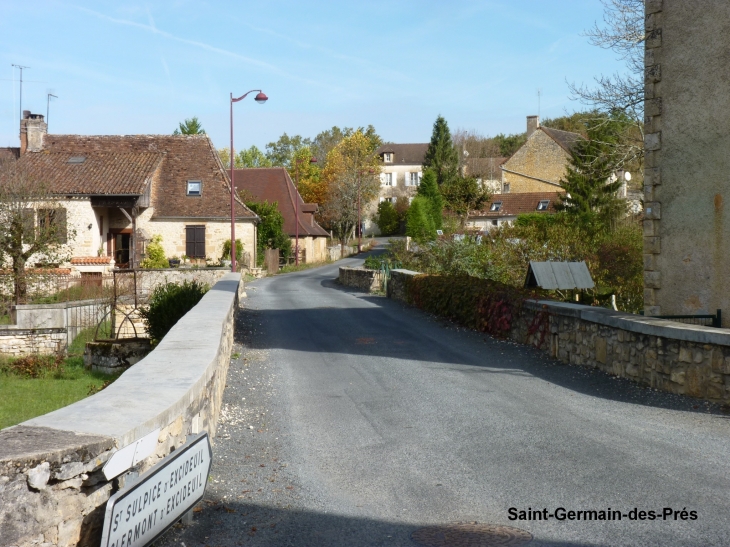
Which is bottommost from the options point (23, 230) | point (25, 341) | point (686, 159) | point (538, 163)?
point (25, 341)

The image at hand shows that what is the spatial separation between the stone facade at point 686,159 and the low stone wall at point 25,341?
58.4 ft

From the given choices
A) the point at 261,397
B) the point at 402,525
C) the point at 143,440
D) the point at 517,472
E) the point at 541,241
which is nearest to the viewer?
the point at 143,440

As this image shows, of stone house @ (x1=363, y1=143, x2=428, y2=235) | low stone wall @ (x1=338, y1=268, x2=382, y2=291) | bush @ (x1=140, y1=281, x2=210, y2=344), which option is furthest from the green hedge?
stone house @ (x1=363, y1=143, x2=428, y2=235)

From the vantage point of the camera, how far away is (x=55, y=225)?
27.4 meters

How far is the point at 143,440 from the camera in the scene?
12.5 feet

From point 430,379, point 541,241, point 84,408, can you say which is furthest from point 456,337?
point 84,408

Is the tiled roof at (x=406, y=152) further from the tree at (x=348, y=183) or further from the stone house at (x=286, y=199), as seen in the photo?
the stone house at (x=286, y=199)

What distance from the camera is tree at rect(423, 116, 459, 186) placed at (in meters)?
77.4

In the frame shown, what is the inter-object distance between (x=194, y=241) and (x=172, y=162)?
208 inches

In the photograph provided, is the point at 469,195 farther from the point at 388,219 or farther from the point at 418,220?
the point at 388,219

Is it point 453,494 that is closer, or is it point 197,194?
point 453,494

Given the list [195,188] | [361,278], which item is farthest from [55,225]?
[195,188]

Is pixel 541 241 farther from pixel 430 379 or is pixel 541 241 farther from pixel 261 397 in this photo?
pixel 261 397

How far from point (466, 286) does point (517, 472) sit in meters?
11.2
